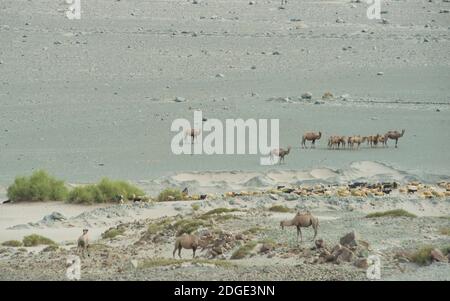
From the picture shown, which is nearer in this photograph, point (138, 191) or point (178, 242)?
point (178, 242)

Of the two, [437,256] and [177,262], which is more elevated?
[437,256]

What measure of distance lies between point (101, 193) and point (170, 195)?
144 centimetres

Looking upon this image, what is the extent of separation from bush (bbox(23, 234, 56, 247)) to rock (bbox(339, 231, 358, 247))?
5.69 m

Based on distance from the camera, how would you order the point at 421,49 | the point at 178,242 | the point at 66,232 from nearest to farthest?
the point at 178,242, the point at 66,232, the point at 421,49

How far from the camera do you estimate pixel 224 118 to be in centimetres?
3722

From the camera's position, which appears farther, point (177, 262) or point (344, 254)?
point (177, 262)

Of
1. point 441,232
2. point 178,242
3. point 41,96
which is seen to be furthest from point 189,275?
point 41,96

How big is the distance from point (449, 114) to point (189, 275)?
2300cm

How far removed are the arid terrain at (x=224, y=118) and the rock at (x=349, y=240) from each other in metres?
0.20

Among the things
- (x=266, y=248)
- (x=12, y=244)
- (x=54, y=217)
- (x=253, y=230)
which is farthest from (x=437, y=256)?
(x=54, y=217)

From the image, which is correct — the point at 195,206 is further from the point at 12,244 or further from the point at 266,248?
the point at 266,248

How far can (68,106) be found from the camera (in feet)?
131

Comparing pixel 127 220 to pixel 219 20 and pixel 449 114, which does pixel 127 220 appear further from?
pixel 219 20

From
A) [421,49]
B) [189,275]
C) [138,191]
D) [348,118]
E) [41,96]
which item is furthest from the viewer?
[421,49]
